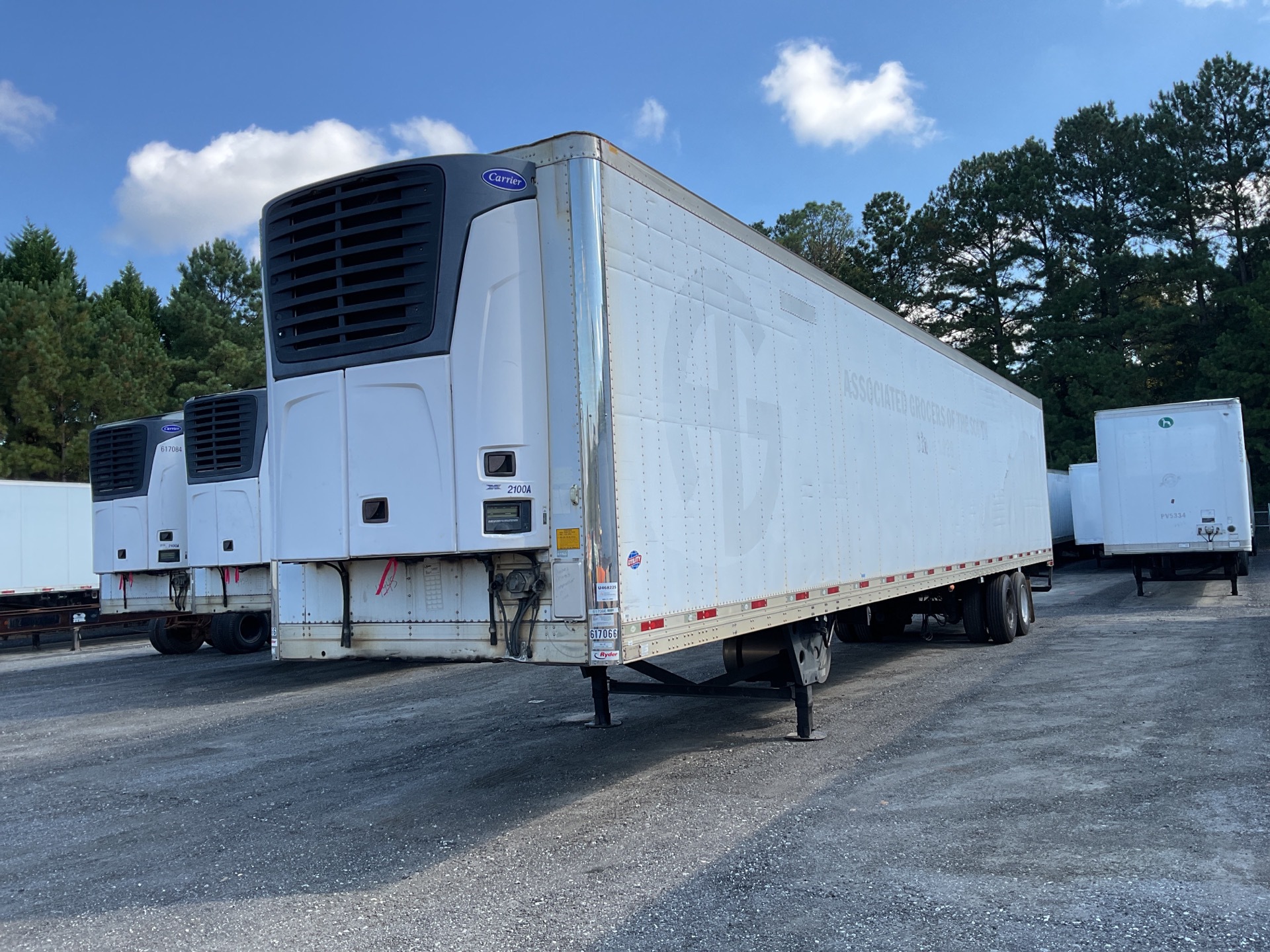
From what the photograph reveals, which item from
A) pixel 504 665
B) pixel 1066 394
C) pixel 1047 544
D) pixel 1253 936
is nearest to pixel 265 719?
pixel 504 665

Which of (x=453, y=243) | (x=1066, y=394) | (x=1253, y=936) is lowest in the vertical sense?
(x=1253, y=936)

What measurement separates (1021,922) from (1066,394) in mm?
42030

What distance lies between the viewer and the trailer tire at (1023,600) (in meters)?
14.6

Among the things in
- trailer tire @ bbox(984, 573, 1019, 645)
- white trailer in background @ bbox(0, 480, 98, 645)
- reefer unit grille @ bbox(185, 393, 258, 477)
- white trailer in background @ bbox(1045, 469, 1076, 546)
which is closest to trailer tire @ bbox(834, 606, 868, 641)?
trailer tire @ bbox(984, 573, 1019, 645)

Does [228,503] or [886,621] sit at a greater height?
[228,503]

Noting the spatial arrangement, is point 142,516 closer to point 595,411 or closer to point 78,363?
point 595,411

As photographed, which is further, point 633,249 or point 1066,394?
point 1066,394

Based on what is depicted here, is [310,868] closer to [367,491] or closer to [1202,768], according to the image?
[367,491]

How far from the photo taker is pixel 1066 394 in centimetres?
4256

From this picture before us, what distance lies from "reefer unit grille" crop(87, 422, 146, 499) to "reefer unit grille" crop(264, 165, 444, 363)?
10656 mm

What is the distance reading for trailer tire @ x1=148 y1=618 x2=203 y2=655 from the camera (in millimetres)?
16938

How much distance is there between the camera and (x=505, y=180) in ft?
18.9

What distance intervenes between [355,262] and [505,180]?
1005 mm

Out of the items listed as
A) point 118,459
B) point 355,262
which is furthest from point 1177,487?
point 118,459
